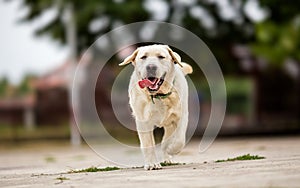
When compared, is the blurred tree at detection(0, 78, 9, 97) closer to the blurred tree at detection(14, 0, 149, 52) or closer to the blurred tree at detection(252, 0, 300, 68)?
the blurred tree at detection(14, 0, 149, 52)

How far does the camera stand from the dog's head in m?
8.06

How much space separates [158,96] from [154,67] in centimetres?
51

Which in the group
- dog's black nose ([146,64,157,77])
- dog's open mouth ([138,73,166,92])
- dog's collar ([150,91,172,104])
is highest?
dog's black nose ([146,64,157,77])

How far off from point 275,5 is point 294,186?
21.2 m

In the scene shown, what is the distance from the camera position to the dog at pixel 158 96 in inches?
321

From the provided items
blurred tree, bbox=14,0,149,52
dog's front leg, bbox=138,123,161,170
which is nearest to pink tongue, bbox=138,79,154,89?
dog's front leg, bbox=138,123,161,170

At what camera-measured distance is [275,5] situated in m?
26.6

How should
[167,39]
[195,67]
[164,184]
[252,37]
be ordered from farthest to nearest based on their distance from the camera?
[252,37]
[195,67]
[167,39]
[164,184]

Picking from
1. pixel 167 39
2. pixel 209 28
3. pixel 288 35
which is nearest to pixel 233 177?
pixel 167 39

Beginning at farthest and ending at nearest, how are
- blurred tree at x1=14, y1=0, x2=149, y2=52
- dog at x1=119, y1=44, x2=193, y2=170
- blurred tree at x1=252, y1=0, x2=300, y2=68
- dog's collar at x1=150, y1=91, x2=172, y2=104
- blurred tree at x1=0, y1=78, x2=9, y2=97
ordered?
1. blurred tree at x1=0, y1=78, x2=9, y2=97
2. blurred tree at x1=14, y1=0, x2=149, y2=52
3. blurred tree at x1=252, y1=0, x2=300, y2=68
4. dog's collar at x1=150, y1=91, x2=172, y2=104
5. dog at x1=119, y1=44, x2=193, y2=170

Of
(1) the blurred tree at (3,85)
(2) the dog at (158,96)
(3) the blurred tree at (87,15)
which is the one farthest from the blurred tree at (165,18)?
(1) the blurred tree at (3,85)

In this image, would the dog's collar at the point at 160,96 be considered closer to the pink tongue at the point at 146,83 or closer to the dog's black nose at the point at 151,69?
the pink tongue at the point at 146,83

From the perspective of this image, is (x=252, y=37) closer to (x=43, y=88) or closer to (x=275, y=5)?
(x=275, y=5)

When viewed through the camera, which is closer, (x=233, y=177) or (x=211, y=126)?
(x=233, y=177)
